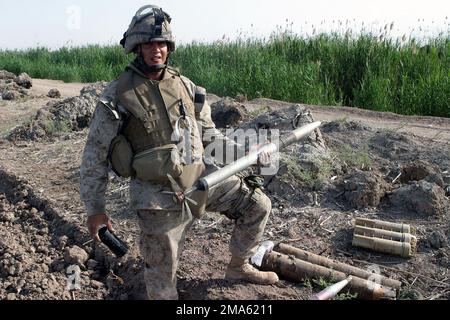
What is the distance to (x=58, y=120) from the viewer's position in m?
8.29

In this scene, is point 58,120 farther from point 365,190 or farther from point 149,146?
point 149,146

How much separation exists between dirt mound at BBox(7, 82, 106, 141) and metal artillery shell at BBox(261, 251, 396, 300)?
16.9 ft

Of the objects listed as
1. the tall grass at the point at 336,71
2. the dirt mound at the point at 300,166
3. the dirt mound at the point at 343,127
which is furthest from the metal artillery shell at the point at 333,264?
the tall grass at the point at 336,71

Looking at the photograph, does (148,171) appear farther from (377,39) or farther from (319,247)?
(377,39)

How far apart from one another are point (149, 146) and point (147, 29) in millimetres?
659

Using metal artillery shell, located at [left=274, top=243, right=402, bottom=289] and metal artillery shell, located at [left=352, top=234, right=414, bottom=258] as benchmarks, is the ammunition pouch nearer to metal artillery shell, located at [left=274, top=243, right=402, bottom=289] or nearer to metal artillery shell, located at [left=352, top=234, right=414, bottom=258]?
A: metal artillery shell, located at [left=274, top=243, right=402, bottom=289]

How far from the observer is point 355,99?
1026 cm

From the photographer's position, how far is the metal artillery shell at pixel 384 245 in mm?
4078

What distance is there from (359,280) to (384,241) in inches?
25.1

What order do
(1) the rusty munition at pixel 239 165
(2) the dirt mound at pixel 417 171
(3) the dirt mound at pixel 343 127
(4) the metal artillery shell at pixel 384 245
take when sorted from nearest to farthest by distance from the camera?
(1) the rusty munition at pixel 239 165 < (4) the metal artillery shell at pixel 384 245 < (2) the dirt mound at pixel 417 171 < (3) the dirt mound at pixel 343 127

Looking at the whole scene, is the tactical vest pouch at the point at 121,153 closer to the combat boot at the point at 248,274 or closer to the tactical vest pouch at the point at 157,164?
the tactical vest pouch at the point at 157,164

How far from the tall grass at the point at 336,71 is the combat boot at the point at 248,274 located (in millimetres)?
6493

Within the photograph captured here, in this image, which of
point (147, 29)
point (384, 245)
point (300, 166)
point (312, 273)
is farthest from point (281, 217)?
point (147, 29)

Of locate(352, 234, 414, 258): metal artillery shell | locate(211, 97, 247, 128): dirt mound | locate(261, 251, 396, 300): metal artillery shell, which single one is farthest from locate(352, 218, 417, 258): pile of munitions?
locate(211, 97, 247, 128): dirt mound
